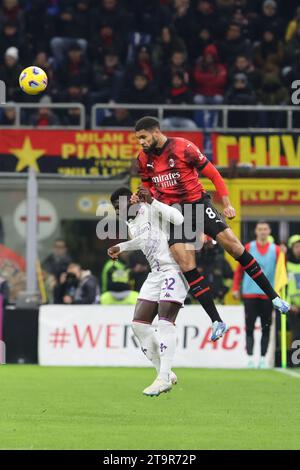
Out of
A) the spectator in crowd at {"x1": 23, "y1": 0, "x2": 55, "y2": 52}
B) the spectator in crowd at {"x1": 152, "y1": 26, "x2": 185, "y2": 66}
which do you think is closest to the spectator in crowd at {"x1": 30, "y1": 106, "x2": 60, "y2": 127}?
the spectator in crowd at {"x1": 23, "y1": 0, "x2": 55, "y2": 52}

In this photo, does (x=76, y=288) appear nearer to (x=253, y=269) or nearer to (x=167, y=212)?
(x=253, y=269)

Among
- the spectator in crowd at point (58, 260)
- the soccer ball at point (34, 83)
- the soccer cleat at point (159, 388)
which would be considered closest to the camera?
the soccer cleat at point (159, 388)

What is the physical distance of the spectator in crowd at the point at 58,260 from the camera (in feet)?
71.1

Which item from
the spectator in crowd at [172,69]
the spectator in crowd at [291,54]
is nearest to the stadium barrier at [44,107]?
the spectator in crowd at [172,69]

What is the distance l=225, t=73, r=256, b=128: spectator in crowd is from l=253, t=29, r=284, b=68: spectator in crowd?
1.17 meters

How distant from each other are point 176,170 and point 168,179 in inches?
4.7

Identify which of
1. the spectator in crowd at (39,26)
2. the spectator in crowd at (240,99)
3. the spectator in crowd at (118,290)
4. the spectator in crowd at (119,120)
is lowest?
the spectator in crowd at (118,290)

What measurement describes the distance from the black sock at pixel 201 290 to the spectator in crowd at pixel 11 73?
12.3 m

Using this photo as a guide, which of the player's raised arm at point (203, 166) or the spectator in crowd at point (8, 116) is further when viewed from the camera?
the spectator in crowd at point (8, 116)

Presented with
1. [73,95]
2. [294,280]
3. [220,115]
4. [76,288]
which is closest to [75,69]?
[73,95]

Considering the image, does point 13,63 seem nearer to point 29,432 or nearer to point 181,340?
point 181,340

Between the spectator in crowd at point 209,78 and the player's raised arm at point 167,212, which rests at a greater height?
the spectator in crowd at point 209,78

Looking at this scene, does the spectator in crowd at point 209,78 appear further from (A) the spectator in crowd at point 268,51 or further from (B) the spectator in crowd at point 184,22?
(A) the spectator in crowd at point 268,51

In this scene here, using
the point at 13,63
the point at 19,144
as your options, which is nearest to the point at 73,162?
the point at 19,144
